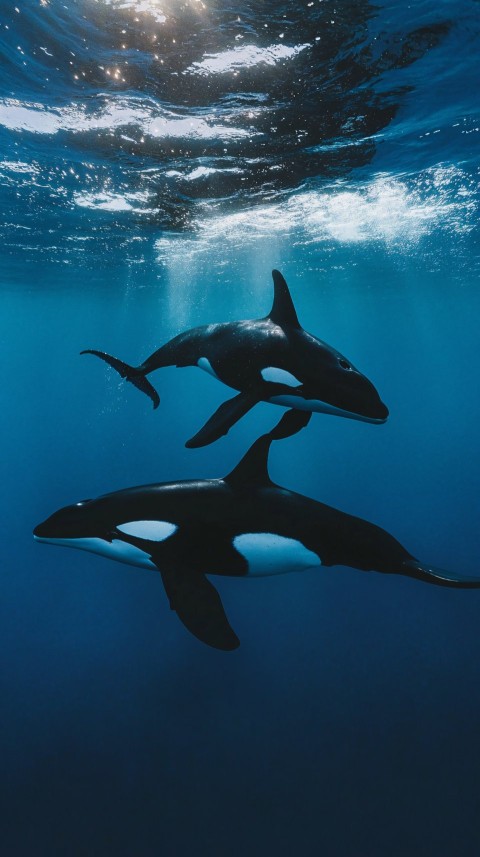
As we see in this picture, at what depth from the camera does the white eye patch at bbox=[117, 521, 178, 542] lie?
15.4 feet

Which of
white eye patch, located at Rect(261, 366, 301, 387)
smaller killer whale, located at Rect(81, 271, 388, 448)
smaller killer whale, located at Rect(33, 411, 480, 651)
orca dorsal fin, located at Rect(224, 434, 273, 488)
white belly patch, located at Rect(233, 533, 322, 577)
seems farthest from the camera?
white eye patch, located at Rect(261, 366, 301, 387)

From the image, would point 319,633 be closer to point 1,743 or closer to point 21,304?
point 1,743

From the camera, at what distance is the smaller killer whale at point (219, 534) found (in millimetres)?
4492

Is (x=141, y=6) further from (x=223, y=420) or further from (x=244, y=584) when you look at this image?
(x=244, y=584)

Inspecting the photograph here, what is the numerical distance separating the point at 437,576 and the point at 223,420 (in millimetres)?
2523

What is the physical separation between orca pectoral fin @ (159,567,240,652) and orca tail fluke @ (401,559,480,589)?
1665 mm

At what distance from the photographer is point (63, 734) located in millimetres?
7660

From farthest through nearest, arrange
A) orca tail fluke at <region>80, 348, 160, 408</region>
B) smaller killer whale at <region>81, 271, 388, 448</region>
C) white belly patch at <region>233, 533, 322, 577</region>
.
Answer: orca tail fluke at <region>80, 348, 160, 408</region>, smaller killer whale at <region>81, 271, 388, 448</region>, white belly patch at <region>233, 533, 322, 577</region>

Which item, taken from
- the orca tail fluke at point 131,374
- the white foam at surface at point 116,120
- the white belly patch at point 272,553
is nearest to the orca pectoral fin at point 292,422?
the white belly patch at point 272,553

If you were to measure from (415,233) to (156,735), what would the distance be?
2106 cm

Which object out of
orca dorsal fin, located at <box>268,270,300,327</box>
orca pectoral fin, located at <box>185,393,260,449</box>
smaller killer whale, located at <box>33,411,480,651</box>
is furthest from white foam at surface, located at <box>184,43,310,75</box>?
smaller killer whale, located at <box>33,411,480,651</box>

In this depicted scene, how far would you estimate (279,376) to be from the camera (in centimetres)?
552

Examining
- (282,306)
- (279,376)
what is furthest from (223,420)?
(282,306)

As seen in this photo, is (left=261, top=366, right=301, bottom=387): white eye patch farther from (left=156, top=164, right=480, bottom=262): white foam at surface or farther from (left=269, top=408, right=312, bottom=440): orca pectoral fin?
(left=156, top=164, right=480, bottom=262): white foam at surface
